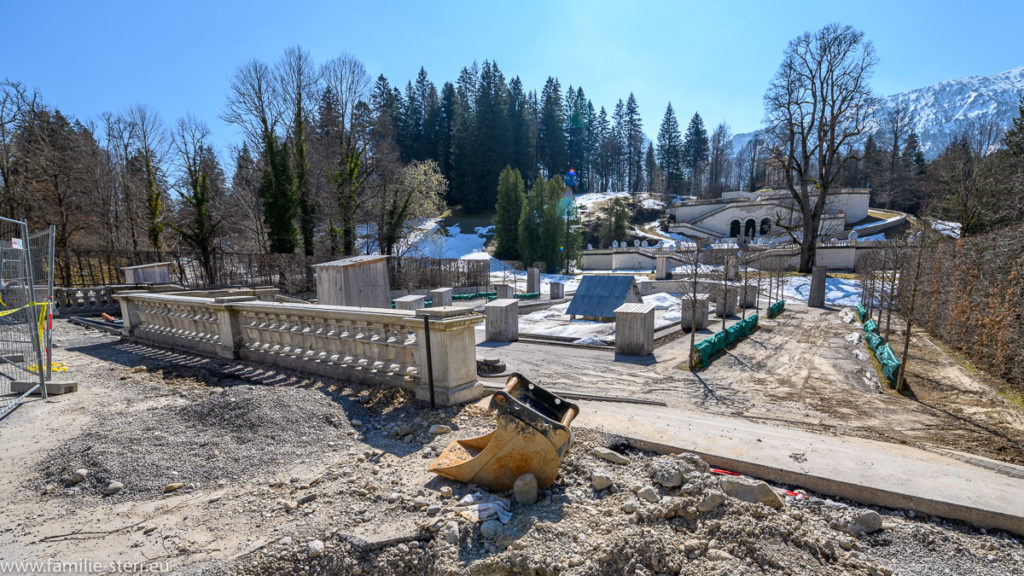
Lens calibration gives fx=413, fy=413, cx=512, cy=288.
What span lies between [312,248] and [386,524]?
2557cm

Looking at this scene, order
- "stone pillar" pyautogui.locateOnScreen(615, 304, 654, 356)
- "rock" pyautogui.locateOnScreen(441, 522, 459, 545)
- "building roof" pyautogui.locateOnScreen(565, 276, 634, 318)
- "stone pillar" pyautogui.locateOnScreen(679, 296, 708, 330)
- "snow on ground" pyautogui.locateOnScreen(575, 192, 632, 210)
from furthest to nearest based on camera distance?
"snow on ground" pyautogui.locateOnScreen(575, 192, 632, 210), "building roof" pyautogui.locateOnScreen(565, 276, 634, 318), "stone pillar" pyautogui.locateOnScreen(679, 296, 708, 330), "stone pillar" pyautogui.locateOnScreen(615, 304, 654, 356), "rock" pyautogui.locateOnScreen(441, 522, 459, 545)

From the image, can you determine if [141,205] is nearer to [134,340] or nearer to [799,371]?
[134,340]

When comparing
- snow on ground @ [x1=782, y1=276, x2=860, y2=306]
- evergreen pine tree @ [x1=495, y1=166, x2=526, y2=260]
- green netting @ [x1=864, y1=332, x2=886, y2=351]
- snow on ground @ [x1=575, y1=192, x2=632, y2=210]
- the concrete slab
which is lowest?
snow on ground @ [x1=782, y1=276, x2=860, y2=306]

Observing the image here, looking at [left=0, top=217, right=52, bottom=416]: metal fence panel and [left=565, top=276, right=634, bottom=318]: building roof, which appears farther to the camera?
[left=565, top=276, right=634, bottom=318]: building roof

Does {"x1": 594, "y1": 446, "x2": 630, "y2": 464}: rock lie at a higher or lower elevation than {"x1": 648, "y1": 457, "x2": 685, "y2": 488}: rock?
lower

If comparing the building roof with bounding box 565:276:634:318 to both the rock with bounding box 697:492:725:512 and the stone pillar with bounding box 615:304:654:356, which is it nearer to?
the stone pillar with bounding box 615:304:654:356

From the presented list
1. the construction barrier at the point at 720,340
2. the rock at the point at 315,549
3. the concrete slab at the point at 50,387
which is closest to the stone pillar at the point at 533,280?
the construction barrier at the point at 720,340

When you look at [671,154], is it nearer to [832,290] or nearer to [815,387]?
[832,290]

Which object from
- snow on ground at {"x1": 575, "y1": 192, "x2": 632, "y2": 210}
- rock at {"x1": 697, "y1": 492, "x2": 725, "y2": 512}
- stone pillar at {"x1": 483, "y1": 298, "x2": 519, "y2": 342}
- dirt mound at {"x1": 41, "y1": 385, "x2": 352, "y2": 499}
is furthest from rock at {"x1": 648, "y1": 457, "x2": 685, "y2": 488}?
snow on ground at {"x1": 575, "y1": 192, "x2": 632, "y2": 210}

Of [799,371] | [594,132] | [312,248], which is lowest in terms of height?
[799,371]

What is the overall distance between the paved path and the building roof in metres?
10.5

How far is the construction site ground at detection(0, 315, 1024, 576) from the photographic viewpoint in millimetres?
2467

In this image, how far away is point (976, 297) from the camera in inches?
374

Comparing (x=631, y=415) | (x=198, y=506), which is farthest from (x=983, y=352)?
(x=198, y=506)
